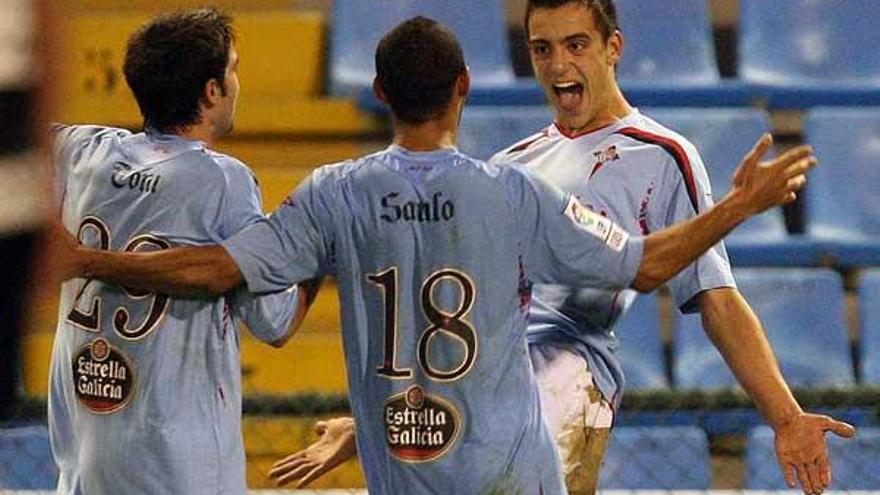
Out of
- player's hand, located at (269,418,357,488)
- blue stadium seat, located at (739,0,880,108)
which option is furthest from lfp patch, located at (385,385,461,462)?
blue stadium seat, located at (739,0,880,108)

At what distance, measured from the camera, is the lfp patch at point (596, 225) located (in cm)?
354

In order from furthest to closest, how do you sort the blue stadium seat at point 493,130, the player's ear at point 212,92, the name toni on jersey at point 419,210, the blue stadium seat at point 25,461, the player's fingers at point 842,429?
the blue stadium seat at point 493,130 → the blue stadium seat at point 25,461 → the player's ear at point 212,92 → the player's fingers at point 842,429 → the name toni on jersey at point 419,210

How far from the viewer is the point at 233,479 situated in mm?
3992

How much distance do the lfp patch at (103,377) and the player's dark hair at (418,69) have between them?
2.73ft

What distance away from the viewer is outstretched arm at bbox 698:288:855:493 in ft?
12.5

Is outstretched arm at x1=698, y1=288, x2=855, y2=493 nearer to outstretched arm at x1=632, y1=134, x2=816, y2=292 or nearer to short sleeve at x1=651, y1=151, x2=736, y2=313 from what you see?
short sleeve at x1=651, y1=151, x2=736, y2=313

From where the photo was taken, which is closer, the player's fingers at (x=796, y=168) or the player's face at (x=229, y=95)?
the player's fingers at (x=796, y=168)

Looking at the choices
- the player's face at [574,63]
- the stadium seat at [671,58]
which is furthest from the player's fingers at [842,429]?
the stadium seat at [671,58]

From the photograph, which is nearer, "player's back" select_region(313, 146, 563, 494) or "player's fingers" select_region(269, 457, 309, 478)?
"player's back" select_region(313, 146, 563, 494)

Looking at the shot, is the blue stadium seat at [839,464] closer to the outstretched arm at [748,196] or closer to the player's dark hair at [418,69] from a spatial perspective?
the outstretched arm at [748,196]

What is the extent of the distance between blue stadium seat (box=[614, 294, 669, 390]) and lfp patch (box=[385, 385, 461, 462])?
3.03 meters

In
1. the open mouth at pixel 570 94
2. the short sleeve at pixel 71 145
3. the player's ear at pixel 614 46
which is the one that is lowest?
the short sleeve at pixel 71 145

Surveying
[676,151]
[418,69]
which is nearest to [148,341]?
[418,69]

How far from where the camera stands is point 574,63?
4.16 meters
